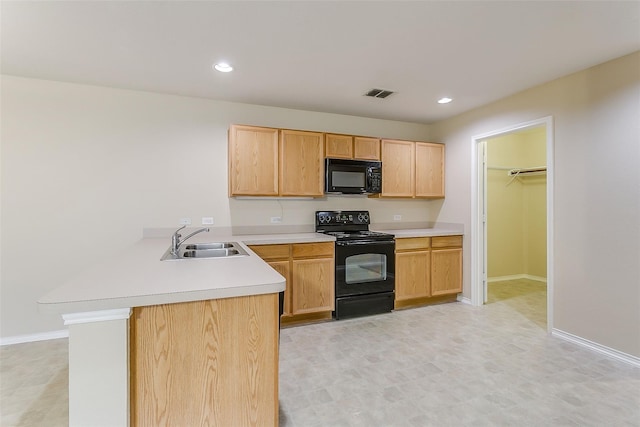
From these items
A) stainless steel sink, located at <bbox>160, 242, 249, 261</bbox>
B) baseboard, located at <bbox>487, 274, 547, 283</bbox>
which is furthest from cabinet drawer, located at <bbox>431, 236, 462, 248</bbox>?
stainless steel sink, located at <bbox>160, 242, 249, 261</bbox>

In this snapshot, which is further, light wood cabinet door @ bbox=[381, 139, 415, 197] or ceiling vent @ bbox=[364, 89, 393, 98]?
light wood cabinet door @ bbox=[381, 139, 415, 197]

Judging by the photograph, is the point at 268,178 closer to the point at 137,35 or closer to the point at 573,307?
the point at 137,35

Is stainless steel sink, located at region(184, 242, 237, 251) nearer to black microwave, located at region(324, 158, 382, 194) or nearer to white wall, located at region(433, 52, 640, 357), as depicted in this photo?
black microwave, located at region(324, 158, 382, 194)

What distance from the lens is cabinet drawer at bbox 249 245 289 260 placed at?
3121 mm

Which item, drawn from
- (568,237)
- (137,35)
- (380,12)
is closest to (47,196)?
(137,35)

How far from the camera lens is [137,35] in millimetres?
2215

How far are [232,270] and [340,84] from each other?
7.48 feet

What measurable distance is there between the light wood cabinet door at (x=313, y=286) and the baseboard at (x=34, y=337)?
228 cm

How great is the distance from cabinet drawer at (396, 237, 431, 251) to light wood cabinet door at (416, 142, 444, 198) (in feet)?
2.28

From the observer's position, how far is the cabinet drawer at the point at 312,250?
10.7 ft

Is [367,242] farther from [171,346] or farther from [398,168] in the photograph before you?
[171,346]

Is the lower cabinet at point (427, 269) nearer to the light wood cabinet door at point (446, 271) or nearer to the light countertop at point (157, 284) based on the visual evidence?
the light wood cabinet door at point (446, 271)

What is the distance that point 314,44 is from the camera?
2.35 metres

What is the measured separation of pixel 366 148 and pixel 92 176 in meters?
3.03
